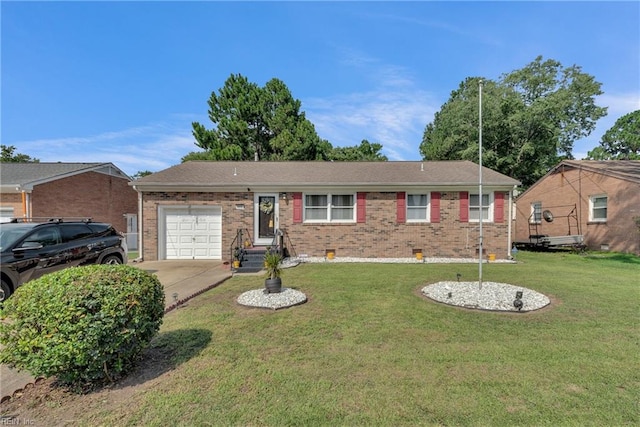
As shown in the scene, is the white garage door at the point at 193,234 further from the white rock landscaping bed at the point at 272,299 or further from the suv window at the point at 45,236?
the white rock landscaping bed at the point at 272,299

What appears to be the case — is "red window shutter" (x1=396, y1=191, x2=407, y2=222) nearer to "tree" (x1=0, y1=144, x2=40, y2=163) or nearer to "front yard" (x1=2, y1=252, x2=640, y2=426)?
"front yard" (x1=2, y1=252, x2=640, y2=426)

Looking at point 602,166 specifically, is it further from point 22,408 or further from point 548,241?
point 22,408

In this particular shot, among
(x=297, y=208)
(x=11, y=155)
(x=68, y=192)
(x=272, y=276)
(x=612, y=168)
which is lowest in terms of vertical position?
(x=272, y=276)

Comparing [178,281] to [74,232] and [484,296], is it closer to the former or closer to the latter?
[74,232]

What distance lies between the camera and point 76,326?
2.66 meters

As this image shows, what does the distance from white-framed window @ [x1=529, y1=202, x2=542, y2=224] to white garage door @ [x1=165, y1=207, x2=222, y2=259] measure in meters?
20.2

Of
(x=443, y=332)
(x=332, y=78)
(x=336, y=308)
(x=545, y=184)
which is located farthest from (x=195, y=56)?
(x=545, y=184)

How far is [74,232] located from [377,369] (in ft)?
27.8

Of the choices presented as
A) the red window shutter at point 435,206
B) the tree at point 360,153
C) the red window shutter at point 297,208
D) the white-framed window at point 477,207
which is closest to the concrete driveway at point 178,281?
the red window shutter at point 297,208

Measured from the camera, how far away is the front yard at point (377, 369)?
8.39 ft

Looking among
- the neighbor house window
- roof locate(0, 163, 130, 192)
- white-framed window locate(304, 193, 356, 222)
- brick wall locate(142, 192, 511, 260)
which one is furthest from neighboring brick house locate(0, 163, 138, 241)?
the neighbor house window

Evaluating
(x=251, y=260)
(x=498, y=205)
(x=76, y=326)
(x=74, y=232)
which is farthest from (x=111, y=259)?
(x=498, y=205)

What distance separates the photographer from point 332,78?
550 inches

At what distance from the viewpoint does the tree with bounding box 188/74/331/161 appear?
2406 centimetres
